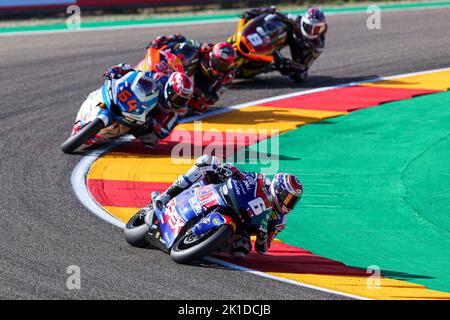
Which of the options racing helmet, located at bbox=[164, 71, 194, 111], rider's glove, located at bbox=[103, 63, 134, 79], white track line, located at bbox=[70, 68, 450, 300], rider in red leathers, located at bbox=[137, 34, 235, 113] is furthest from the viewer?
rider in red leathers, located at bbox=[137, 34, 235, 113]

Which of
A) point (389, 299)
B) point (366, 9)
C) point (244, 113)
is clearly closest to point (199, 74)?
point (244, 113)

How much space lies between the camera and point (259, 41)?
16.6 m

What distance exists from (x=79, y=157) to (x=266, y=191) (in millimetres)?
4440

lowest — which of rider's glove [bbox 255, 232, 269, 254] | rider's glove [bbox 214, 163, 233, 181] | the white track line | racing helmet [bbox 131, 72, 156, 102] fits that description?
the white track line

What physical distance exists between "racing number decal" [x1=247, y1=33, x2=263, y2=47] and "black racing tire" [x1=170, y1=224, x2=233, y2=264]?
26.7ft

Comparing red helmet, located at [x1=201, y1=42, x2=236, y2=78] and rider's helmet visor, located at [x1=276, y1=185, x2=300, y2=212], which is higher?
rider's helmet visor, located at [x1=276, y1=185, x2=300, y2=212]

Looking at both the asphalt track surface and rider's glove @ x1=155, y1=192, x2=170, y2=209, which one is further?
rider's glove @ x1=155, y1=192, x2=170, y2=209

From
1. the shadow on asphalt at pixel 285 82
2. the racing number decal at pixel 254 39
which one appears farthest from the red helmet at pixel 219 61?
the shadow on asphalt at pixel 285 82

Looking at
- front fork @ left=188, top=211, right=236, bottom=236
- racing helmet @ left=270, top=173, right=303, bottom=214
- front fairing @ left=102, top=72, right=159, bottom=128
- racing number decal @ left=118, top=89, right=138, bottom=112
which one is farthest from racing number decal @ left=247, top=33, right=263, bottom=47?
front fork @ left=188, top=211, right=236, bottom=236

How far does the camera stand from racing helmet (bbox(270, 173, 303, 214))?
9.19 m

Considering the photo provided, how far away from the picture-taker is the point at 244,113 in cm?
1573

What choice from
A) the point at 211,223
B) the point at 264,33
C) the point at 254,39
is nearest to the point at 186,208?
the point at 211,223

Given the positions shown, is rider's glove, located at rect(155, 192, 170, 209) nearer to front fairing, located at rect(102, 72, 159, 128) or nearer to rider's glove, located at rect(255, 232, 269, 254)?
rider's glove, located at rect(255, 232, 269, 254)
